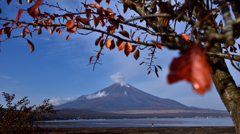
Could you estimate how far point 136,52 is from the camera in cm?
252

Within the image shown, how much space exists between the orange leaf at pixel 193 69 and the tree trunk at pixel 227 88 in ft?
6.06

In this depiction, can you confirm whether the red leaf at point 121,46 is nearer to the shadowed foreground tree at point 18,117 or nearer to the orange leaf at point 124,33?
the orange leaf at point 124,33

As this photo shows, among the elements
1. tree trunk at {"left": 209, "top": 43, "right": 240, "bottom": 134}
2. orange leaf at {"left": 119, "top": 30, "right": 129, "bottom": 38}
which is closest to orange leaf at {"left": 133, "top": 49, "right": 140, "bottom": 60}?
orange leaf at {"left": 119, "top": 30, "right": 129, "bottom": 38}

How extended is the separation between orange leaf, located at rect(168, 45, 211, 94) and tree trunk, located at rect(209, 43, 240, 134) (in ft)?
6.06

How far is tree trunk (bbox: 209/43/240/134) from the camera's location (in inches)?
86.4

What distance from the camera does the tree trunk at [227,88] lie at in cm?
219

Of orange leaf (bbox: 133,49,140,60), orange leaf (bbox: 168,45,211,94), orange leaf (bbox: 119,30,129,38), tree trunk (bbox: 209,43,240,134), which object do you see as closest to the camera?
orange leaf (bbox: 168,45,211,94)

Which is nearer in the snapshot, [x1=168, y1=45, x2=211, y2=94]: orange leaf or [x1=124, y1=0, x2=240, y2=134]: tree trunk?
[x1=168, y1=45, x2=211, y2=94]: orange leaf

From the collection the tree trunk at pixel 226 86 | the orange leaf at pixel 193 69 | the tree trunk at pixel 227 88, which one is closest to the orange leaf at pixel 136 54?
the tree trunk at pixel 226 86

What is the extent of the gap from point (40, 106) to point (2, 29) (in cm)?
613

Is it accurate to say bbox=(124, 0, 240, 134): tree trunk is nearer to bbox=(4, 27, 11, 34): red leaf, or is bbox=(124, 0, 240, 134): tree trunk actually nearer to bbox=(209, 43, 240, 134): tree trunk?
bbox=(209, 43, 240, 134): tree trunk

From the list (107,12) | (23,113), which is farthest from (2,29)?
(23,113)

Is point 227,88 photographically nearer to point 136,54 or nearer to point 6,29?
point 136,54

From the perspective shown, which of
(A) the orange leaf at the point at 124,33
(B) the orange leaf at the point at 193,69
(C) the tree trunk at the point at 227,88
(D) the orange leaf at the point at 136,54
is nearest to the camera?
(B) the orange leaf at the point at 193,69
